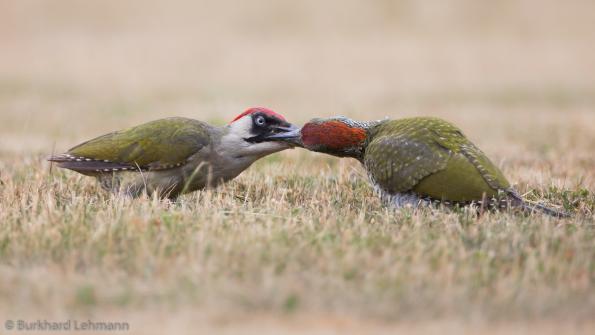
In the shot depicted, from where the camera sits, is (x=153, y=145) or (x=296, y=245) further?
(x=153, y=145)

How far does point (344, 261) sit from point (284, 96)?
17.8 metres

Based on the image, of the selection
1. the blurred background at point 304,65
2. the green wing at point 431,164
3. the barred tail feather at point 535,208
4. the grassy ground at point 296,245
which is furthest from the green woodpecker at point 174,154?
the blurred background at point 304,65

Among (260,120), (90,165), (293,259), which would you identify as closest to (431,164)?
(260,120)

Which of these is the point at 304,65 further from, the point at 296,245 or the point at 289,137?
the point at 296,245

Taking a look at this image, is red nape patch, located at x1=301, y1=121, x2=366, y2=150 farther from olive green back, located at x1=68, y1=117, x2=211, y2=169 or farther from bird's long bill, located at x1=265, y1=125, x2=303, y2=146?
olive green back, located at x1=68, y1=117, x2=211, y2=169

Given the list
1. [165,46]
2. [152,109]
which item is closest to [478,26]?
[165,46]

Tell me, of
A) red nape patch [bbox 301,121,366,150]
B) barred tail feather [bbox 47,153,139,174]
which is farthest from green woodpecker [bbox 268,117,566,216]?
barred tail feather [bbox 47,153,139,174]

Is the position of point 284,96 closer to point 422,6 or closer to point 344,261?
point 422,6

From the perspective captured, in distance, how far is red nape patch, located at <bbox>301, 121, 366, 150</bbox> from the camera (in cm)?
693

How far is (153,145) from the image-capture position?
6.88m

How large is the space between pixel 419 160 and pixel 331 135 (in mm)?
879

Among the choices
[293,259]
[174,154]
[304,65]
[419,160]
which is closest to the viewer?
[293,259]

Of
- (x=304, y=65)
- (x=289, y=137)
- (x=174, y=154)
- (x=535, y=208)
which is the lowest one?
(x=535, y=208)

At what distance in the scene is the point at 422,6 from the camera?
115 feet
